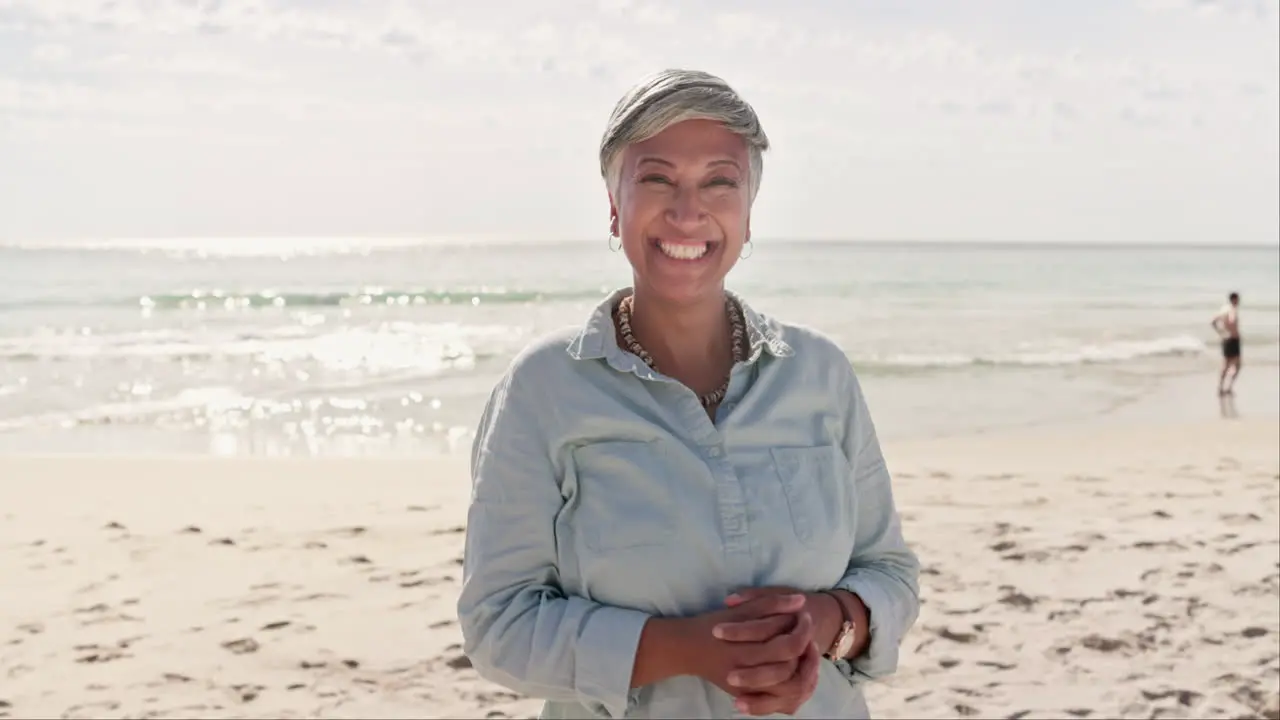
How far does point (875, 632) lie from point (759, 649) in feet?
0.94

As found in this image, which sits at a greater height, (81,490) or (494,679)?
(494,679)

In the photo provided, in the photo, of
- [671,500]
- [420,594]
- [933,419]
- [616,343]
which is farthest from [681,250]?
[933,419]

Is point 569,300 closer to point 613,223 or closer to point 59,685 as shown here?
point 59,685

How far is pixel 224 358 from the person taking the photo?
19.3 metres

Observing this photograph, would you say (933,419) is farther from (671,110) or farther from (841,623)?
(671,110)

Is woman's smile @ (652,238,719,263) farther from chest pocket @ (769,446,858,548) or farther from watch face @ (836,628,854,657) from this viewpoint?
watch face @ (836,628,854,657)

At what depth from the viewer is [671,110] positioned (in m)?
1.69

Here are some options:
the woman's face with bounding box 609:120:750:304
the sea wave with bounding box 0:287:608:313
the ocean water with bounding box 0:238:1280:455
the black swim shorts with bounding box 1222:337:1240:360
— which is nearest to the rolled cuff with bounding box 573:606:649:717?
the woman's face with bounding box 609:120:750:304

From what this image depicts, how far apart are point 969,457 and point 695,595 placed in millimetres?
9822

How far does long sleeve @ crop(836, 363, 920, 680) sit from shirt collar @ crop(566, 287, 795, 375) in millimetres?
154

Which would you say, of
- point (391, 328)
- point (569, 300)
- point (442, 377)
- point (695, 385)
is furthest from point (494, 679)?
point (569, 300)

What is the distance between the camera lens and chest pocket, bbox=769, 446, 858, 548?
5.60 feet

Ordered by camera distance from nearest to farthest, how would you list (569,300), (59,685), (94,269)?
(59,685) < (569,300) < (94,269)

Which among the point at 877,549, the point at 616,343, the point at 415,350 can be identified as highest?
the point at 616,343
